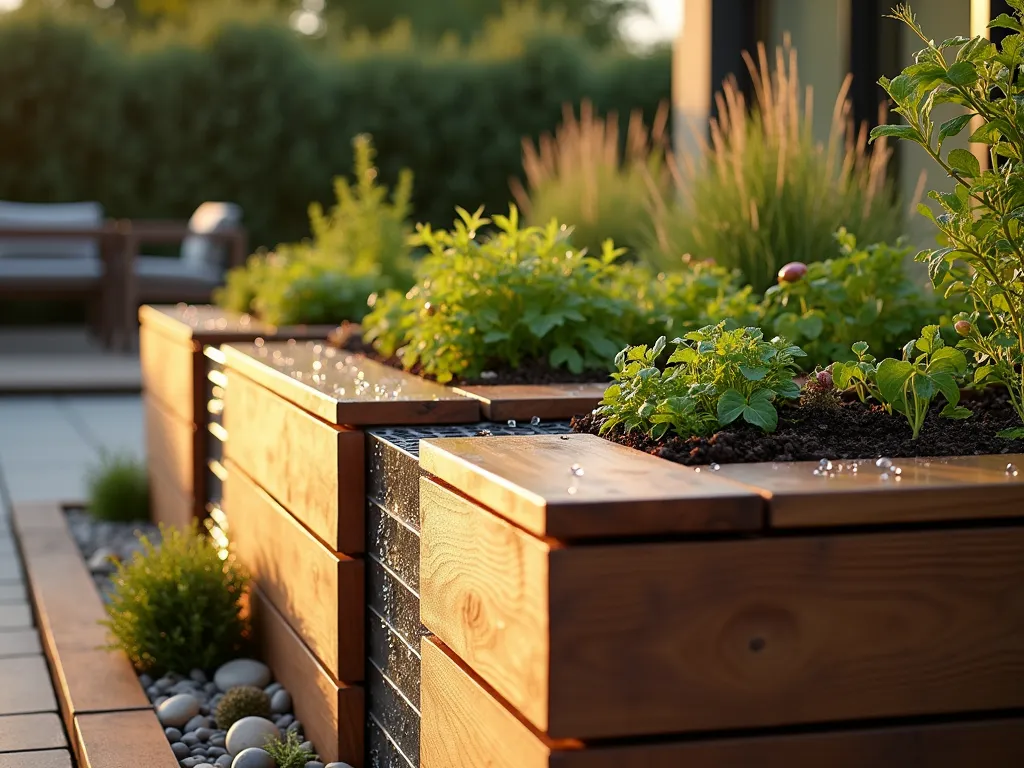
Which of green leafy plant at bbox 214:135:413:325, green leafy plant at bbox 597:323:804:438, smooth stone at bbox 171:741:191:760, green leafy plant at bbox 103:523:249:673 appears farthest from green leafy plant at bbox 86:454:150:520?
green leafy plant at bbox 597:323:804:438

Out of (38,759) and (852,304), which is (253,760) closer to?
(38,759)

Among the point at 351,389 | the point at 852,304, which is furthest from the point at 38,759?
the point at 852,304

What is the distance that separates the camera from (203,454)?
3.97 metres

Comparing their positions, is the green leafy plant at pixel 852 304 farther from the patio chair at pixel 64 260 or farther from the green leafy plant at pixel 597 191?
the patio chair at pixel 64 260

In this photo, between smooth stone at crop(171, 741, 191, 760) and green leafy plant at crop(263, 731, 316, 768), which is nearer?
green leafy plant at crop(263, 731, 316, 768)

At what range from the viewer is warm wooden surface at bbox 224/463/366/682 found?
2350mm

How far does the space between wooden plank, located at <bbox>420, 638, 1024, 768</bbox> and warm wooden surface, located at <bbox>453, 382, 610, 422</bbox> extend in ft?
2.41

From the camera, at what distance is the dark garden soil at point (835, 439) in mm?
1837

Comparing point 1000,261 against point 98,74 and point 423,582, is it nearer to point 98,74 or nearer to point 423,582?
point 423,582

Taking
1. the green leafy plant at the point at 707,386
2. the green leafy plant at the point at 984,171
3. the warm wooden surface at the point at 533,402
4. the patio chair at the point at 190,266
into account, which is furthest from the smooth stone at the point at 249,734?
the patio chair at the point at 190,266

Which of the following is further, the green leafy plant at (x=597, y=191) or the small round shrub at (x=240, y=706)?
the green leafy plant at (x=597, y=191)

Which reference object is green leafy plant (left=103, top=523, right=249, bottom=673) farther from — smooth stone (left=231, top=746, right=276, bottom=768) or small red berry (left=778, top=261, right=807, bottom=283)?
small red berry (left=778, top=261, right=807, bottom=283)

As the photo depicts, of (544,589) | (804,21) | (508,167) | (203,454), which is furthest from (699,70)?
(508,167)

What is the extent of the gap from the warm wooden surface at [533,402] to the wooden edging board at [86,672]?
0.84 meters
